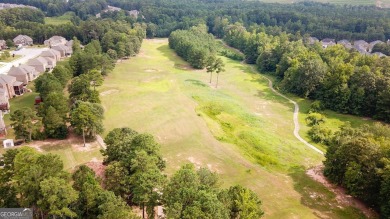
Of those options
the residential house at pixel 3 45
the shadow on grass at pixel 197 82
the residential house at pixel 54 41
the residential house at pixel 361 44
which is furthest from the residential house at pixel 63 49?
the residential house at pixel 361 44

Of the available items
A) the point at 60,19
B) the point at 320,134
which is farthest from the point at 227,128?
the point at 60,19

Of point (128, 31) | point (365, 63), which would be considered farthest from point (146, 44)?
point (365, 63)

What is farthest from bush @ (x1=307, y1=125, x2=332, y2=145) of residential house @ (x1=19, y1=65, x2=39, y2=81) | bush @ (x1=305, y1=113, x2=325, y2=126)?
residential house @ (x1=19, y1=65, x2=39, y2=81)

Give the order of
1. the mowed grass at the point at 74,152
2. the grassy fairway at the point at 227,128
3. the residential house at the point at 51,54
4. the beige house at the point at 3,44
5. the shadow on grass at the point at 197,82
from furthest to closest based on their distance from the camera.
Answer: the beige house at the point at 3,44 < the residential house at the point at 51,54 < the shadow on grass at the point at 197,82 < the mowed grass at the point at 74,152 < the grassy fairway at the point at 227,128

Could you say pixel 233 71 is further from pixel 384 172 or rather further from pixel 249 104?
pixel 384 172

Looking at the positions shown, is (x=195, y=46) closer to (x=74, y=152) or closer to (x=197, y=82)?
(x=197, y=82)

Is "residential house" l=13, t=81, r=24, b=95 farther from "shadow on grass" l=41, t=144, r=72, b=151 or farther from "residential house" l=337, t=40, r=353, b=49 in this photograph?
Result: "residential house" l=337, t=40, r=353, b=49

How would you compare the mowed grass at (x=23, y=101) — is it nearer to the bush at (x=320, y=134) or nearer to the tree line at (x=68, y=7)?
the bush at (x=320, y=134)
